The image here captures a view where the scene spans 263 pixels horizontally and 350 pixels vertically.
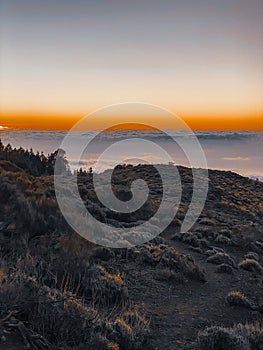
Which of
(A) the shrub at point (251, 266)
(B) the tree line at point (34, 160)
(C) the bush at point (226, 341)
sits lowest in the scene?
(A) the shrub at point (251, 266)

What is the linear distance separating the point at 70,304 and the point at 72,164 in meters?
33.2

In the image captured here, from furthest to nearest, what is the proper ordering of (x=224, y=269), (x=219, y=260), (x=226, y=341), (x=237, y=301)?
(x=219, y=260) → (x=224, y=269) → (x=237, y=301) → (x=226, y=341)

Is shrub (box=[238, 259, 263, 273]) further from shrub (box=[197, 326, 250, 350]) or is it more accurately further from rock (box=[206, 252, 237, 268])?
shrub (box=[197, 326, 250, 350])

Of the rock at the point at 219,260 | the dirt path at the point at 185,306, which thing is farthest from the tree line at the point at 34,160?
the dirt path at the point at 185,306

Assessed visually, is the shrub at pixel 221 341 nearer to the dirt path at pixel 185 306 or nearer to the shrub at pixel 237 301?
the dirt path at pixel 185 306

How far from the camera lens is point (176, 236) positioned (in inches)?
739

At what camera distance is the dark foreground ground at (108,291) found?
224 inches

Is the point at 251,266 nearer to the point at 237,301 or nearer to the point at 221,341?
the point at 237,301

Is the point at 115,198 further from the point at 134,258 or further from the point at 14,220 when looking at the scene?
the point at 14,220

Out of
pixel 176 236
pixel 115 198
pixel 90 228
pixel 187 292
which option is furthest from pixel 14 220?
pixel 115 198

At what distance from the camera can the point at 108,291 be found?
8.88m

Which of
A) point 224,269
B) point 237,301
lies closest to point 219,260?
point 224,269

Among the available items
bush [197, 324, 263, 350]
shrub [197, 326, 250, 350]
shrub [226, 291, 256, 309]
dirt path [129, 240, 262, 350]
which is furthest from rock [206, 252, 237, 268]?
shrub [197, 326, 250, 350]

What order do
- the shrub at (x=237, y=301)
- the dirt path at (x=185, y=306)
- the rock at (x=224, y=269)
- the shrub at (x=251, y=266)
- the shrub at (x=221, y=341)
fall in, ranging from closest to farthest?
the shrub at (x=221, y=341) → the dirt path at (x=185, y=306) → the shrub at (x=237, y=301) → the rock at (x=224, y=269) → the shrub at (x=251, y=266)
